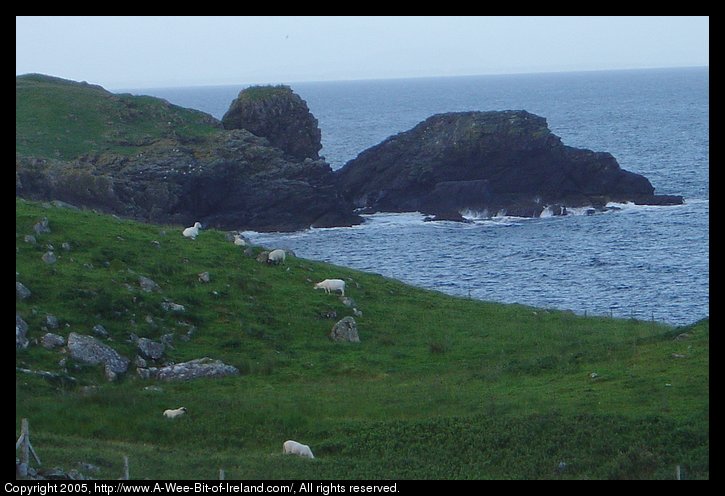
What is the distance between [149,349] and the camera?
1161 inches

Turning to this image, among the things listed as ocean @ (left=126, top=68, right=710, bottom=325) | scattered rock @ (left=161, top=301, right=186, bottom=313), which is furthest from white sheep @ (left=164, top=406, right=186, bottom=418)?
ocean @ (left=126, top=68, right=710, bottom=325)

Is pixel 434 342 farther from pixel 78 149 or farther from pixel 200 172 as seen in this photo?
pixel 78 149

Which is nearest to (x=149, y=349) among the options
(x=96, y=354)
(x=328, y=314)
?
(x=96, y=354)

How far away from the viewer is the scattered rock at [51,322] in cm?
2909

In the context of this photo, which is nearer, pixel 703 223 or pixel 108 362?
pixel 108 362

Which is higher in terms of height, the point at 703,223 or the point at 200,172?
the point at 200,172

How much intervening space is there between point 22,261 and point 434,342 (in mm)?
15513

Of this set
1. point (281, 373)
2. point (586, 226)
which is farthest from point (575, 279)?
point (281, 373)

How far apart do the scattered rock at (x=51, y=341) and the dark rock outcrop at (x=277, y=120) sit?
6316 cm

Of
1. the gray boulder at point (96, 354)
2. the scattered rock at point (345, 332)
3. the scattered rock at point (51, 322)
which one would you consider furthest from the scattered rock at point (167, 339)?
the scattered rock at point (345, 332)

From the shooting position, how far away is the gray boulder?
Answer: 27.8m

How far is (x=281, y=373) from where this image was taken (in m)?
29.7

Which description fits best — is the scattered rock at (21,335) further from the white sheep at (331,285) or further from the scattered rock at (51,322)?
the white sheep at (331,285)
